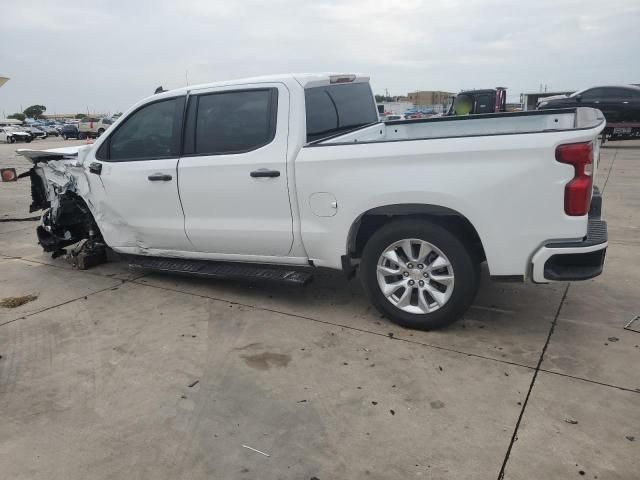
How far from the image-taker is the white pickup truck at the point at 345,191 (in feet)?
10.7

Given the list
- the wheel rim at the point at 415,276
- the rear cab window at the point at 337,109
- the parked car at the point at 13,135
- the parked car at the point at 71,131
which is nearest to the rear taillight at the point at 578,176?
the wheel rim at the point at 415,276

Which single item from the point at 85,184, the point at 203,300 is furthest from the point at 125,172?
the point at 203,300

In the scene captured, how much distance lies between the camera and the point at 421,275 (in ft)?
12.3

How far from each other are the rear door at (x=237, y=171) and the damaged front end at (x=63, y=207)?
1680mm

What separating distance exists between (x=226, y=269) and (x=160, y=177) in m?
0.99

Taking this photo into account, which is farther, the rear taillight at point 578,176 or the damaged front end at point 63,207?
the damaged front end at point 63,207

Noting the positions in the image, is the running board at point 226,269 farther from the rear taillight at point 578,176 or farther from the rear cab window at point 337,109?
the rear taillight at point 578,176

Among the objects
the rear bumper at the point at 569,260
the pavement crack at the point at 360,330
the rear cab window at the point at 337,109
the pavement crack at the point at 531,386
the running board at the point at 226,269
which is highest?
the rear cab window at the point at 337,109

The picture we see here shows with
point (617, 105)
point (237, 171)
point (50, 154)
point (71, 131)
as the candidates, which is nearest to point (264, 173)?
point (237, 171)

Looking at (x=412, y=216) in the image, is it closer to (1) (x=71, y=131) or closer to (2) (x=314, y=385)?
(2) (x=314, y=385)

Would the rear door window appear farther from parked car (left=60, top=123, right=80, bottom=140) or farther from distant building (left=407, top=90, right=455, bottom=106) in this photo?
distant building (left=407, top=90, right=455, bottom=106)

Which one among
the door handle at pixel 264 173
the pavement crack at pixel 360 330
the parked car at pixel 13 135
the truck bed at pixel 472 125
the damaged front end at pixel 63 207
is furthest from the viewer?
the parked car at pixel 13 135

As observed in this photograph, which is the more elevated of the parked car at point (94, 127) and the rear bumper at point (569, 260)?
the parked car at point (94, 127)

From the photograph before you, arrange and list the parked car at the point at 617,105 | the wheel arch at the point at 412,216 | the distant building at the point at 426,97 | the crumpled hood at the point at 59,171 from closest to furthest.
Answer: the wheel arch at the point at 412,216, the crumpled hood at the point at 59,171, the parked car at the point at 617,105, the distant building at the point at 426,97
